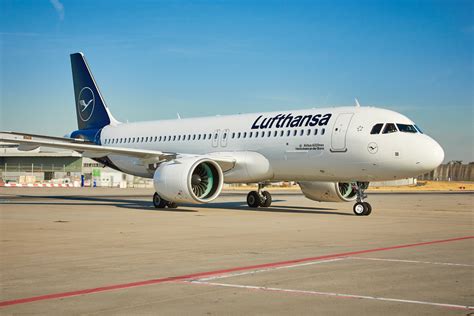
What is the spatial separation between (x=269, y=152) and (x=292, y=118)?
1572 millimetres

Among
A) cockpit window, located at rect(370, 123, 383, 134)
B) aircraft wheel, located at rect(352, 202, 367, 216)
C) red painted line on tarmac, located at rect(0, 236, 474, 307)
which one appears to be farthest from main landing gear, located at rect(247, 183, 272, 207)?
red painted line on tarmac, located at rect(0, 236, 474, 307)

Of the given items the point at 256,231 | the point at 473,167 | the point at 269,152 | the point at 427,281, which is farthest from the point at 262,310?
the point at 473,167

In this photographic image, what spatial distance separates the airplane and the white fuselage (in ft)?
0.11

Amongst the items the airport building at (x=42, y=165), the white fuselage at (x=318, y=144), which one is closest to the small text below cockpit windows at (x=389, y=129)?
the white fuselage at (x=318, y=144)

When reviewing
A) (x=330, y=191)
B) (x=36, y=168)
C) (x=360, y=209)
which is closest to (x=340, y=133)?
(x=360, y=209)

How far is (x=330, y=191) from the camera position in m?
27.0

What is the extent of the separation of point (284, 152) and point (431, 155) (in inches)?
215

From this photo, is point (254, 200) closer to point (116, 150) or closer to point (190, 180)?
point (190, 180)

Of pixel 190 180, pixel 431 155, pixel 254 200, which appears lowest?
pixel 254 200

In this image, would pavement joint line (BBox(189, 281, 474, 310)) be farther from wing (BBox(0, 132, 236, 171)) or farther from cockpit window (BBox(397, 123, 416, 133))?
wing (BBox(0, 132, 236, 171))

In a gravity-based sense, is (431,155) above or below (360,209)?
above

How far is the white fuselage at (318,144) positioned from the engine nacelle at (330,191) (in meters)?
1.88

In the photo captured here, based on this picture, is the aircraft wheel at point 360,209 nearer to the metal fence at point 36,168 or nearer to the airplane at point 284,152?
the airplane at point 284,152

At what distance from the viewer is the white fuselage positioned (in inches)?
887
